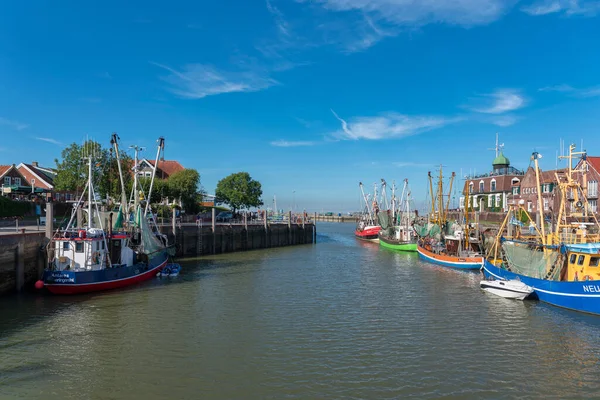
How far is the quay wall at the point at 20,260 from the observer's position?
95.7 feet

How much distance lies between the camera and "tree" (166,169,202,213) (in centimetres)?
8562

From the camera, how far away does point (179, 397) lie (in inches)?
613

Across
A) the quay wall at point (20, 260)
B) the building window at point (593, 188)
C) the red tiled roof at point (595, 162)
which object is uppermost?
the red tiled roof at point (595, 162)

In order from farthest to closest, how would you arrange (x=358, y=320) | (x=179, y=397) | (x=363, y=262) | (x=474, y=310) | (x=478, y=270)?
(x=363, y=262) → (x=478, y=270) → (x=474, y=310) → (x=358, y=320) → (x=179, y=397)

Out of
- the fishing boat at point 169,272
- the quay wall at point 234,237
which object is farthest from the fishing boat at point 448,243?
the fishing boat at point 169,272

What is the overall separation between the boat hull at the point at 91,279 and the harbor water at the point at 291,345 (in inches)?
32.4

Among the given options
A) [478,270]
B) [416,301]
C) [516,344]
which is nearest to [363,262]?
[478,270]

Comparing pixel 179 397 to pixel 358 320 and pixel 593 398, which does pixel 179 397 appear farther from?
pixel 593 398

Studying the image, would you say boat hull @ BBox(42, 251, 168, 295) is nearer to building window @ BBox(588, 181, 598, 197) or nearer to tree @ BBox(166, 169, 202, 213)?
tree @ BBox(166, 169, 202, 213)

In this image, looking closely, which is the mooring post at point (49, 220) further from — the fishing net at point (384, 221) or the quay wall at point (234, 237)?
the fishing net at point (384, 221)

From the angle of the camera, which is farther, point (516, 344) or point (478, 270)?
point (478, 270)

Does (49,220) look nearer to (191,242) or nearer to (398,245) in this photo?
(191,242)

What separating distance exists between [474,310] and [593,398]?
12931 mm

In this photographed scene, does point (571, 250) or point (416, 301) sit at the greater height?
point (571, 250)
